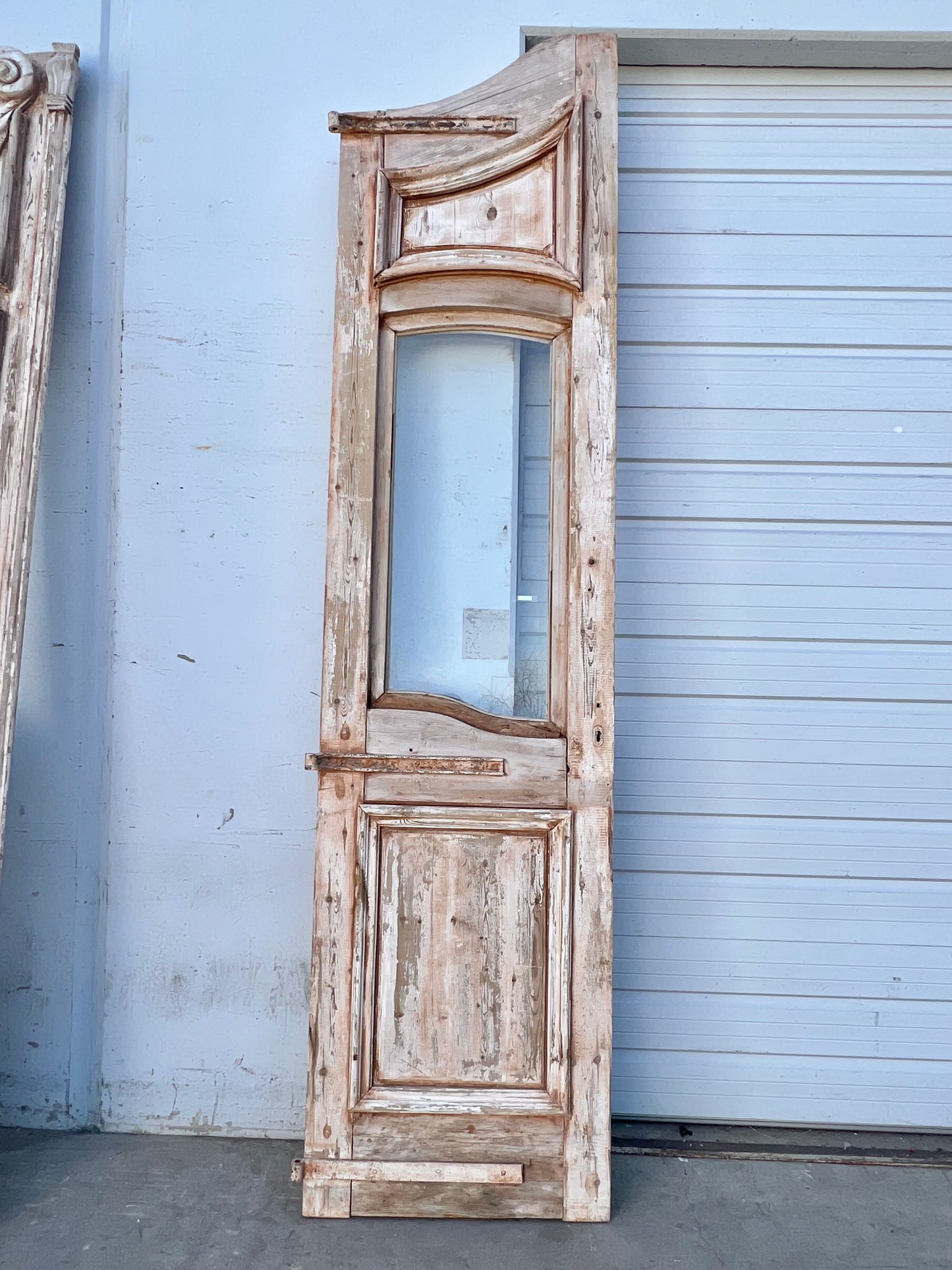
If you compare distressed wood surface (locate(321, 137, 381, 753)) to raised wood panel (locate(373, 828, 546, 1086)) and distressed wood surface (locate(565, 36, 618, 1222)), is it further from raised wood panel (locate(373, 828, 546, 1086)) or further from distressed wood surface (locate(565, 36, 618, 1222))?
distressed wood surface (locate(565, 36, 618, 1222))

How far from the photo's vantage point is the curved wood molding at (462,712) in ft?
7.28

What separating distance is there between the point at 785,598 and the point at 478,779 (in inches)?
41.8

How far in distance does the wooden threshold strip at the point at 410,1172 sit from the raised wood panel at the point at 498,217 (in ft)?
7.23

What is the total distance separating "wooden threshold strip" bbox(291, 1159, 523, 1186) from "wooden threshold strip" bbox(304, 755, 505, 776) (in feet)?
2.99

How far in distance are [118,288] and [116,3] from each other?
31.0 inches

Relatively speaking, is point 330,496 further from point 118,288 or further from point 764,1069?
point 764,1069

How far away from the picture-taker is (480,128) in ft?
7.37

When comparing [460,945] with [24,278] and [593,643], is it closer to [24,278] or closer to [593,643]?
[593,643]

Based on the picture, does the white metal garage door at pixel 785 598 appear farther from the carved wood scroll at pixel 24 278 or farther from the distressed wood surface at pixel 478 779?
the carved wood scroll at pixel 24 278

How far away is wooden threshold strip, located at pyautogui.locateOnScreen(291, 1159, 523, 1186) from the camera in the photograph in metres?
2.12

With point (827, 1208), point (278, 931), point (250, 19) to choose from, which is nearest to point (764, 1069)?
point (827, 1208)

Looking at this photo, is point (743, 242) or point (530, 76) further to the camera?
point (743, 242)

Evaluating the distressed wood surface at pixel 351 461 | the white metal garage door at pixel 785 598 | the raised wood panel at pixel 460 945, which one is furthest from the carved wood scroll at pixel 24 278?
the white metal garage door at pixel 785 598

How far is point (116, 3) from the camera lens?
2.51 metres
